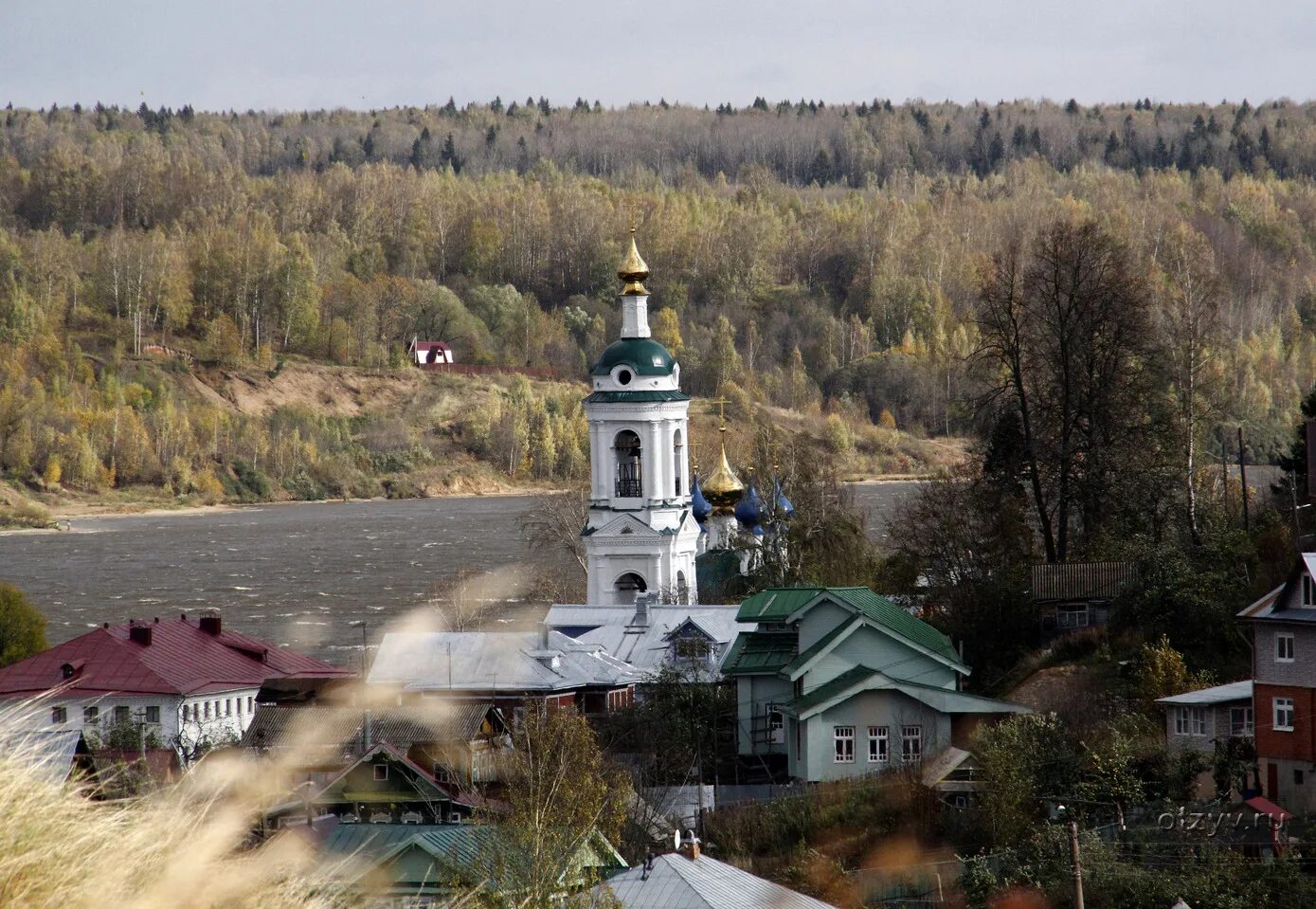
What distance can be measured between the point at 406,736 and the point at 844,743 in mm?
4313

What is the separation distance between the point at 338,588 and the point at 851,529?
70.3 feet

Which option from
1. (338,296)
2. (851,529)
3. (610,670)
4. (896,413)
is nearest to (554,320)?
(338,296)

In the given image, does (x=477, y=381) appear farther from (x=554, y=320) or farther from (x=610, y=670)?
(x=610, y=670)

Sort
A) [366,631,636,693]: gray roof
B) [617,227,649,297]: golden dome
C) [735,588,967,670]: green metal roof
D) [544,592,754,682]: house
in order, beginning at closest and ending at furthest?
[735,588,967,670]: green metal roof, [366,631,636,693]: gray roof, [544,592,754,682]: house, [617,227,649,297]: golden dome

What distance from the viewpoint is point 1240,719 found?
1914 cm

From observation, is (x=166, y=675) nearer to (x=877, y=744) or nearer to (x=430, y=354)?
(x=877, y=744)

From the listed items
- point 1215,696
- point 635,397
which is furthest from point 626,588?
point 1215,696

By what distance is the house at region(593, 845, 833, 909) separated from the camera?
1507 cm

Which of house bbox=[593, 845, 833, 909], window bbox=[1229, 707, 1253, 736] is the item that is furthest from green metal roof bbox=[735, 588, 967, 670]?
house bbox=[593, 845, 833, 909]

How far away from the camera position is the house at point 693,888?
15.1 metres

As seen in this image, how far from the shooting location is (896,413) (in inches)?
4515

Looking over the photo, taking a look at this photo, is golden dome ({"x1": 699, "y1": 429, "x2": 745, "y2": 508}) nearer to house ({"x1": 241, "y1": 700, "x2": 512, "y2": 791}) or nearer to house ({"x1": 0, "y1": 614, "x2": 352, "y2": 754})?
house ({"x1": 0, "y1": 614, "x2": 352, "y2": 754})

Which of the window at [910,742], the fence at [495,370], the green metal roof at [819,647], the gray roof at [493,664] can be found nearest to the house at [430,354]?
the fence at [495,370]

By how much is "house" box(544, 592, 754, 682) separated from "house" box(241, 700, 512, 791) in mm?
3474
